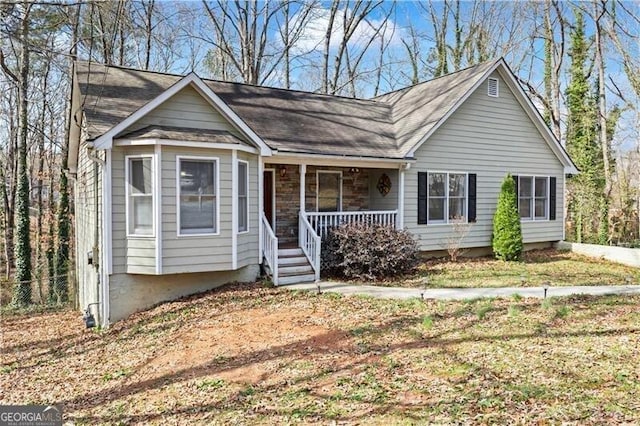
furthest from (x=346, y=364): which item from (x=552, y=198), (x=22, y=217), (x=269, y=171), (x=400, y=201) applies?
(x=22, y=217)

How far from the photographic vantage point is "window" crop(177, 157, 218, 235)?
8578 mm

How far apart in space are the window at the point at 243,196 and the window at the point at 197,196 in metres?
0.67

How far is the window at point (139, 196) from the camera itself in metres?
8.35

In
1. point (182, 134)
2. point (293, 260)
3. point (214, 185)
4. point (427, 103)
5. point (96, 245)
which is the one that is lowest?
point (293, 260)

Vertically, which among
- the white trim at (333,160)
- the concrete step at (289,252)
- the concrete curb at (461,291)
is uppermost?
the white trim at (333,160)

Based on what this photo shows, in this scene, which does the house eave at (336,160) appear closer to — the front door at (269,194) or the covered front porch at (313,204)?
the covered front porch at (313,204)

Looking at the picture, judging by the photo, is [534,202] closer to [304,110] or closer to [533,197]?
[533,197]

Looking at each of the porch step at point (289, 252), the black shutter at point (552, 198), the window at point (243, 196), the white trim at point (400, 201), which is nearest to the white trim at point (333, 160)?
the white trim at point (400, 201)

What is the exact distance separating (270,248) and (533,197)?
30.5 feet

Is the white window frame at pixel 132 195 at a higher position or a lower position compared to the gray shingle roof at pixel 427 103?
lower

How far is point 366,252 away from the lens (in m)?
10.0

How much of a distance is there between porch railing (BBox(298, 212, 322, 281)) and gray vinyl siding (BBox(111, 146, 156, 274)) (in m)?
3.50

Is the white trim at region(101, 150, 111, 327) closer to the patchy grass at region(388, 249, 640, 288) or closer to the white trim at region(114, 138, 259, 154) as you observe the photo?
the white trim at region(114, 138, 259, 154)

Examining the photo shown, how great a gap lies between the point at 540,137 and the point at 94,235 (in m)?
13.3
